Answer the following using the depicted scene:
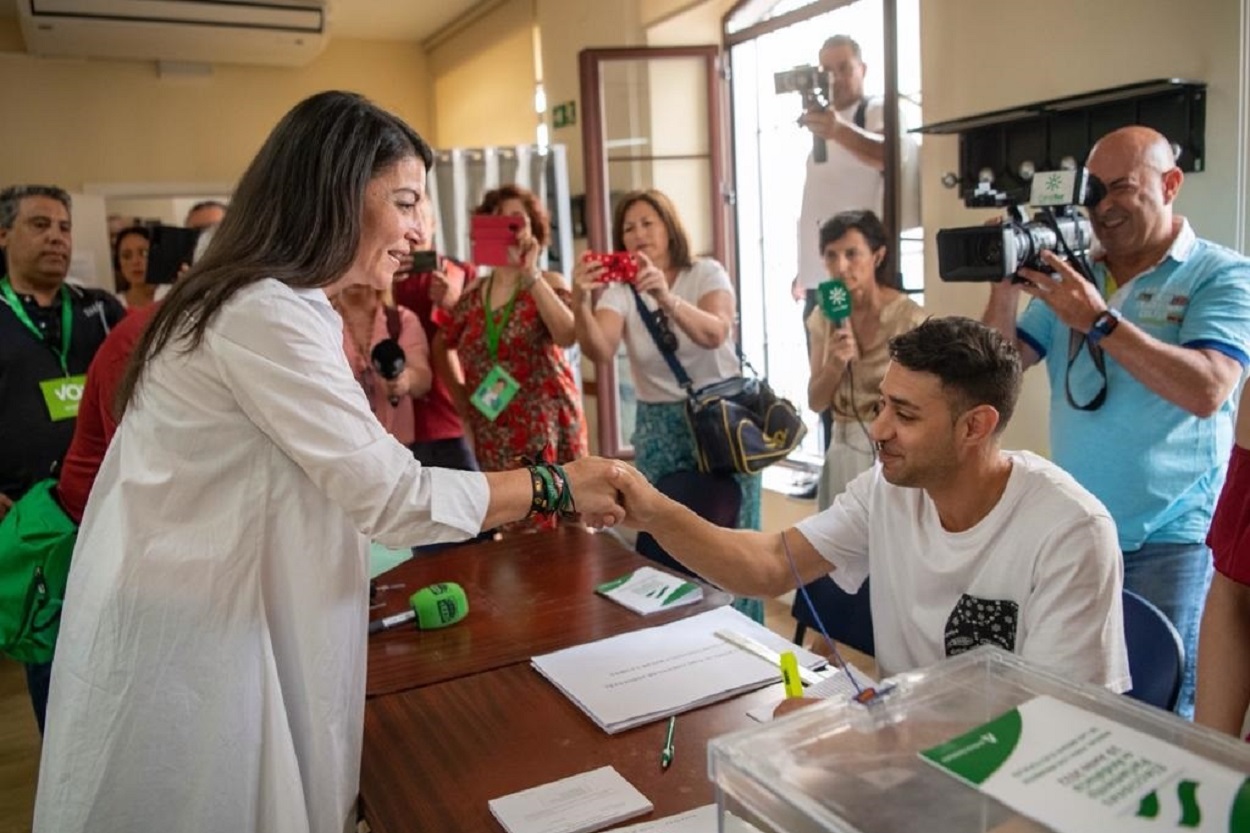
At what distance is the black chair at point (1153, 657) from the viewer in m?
1.51

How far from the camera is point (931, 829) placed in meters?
0.71

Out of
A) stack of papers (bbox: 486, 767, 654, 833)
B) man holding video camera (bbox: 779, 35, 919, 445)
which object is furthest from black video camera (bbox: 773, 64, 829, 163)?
stack of papers (bbox: 486, 767, 654, 833)

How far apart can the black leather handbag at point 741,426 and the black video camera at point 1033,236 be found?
778 mm

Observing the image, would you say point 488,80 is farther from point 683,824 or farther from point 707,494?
point 683,824

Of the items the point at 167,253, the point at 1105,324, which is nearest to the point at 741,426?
the point at 1105,324

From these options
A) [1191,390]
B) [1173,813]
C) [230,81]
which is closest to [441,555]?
[1191,390]

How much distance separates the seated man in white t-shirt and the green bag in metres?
1.13

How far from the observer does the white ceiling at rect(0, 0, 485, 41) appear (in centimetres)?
623

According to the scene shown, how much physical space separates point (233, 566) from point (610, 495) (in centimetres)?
59

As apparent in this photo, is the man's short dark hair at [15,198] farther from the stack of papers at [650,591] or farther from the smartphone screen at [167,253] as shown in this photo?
the stack of papers at [650,591]

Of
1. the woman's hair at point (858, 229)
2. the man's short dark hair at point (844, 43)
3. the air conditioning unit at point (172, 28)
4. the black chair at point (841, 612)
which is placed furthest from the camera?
the air conditioning unit at point (172, 28)

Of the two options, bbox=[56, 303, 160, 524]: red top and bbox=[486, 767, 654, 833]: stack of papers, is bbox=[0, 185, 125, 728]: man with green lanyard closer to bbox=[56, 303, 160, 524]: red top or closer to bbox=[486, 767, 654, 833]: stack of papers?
bbox=[56, 303, 160, 524]: red top

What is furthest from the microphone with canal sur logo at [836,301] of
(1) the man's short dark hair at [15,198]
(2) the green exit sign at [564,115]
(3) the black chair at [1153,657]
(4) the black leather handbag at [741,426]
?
(2) the green exit sign at [564,115]

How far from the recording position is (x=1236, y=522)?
1254 millimetres
